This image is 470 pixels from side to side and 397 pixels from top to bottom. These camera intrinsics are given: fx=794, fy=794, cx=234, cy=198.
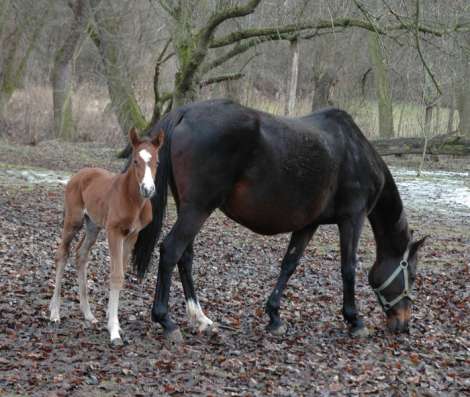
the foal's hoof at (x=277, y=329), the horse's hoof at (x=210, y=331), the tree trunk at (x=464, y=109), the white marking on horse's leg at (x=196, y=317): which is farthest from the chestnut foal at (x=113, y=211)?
the tree trunk at (x=464, y=109)

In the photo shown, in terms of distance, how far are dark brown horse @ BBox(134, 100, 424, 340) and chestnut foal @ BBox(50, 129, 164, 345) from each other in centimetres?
34

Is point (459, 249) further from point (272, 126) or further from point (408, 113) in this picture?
point (408, 113)

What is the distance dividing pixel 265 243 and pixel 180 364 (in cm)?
608

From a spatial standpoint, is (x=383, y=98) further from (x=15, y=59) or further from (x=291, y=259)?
(x=291, y=259)

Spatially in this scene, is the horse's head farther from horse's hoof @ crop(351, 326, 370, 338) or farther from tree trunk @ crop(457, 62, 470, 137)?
tree trunk @ crop(457, 62, 470, 137)

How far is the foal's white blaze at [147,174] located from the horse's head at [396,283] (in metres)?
2.85

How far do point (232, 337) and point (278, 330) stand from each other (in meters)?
0.49

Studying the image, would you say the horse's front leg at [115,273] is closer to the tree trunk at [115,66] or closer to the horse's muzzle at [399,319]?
the horse's muzzle at [399,319]

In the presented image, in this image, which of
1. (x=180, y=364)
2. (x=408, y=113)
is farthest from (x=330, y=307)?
(x=408, y=113)

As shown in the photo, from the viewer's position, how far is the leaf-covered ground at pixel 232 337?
16.9ft

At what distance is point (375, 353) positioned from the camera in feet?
20.8

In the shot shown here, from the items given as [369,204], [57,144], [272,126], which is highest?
[272,126]

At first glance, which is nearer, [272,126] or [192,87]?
[272,126]

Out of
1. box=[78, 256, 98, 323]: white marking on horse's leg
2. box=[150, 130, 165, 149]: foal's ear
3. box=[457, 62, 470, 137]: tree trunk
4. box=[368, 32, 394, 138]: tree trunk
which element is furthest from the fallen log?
box=[150, 130, 165, 149]: foal's ear
